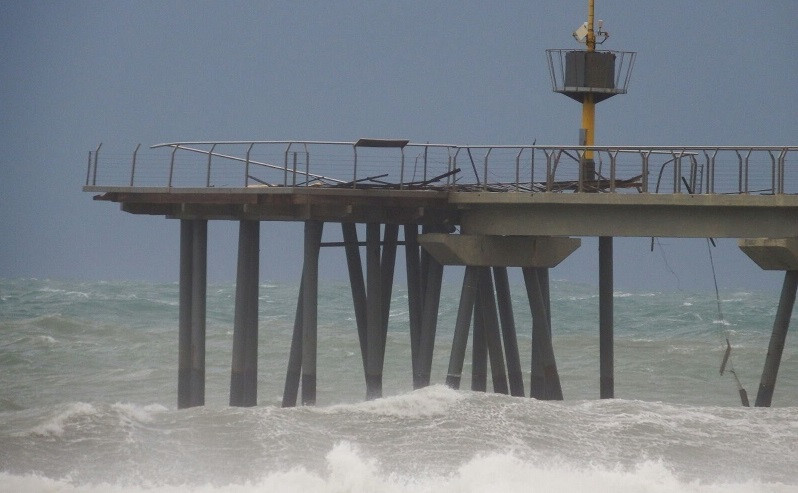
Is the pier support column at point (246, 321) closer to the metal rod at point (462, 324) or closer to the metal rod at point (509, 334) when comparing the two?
the metal rod at point (462, 324)

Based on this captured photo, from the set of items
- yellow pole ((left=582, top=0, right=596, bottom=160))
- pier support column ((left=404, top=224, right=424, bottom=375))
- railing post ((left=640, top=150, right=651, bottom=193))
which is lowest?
pier support column ((left=404, top=224, right=424, bottom=375))

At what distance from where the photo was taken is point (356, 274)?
31109 mm

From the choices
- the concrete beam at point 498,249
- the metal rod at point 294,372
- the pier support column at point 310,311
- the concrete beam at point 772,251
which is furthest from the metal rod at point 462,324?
the concrete beam at point 772,251

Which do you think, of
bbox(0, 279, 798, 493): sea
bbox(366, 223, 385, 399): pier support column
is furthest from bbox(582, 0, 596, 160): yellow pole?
bbox(0, 279, 798, 493): sea

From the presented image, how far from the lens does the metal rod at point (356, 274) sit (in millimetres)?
30547

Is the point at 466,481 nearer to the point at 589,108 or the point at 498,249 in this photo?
the point at 498,249

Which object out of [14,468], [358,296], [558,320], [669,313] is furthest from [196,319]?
[669,313]

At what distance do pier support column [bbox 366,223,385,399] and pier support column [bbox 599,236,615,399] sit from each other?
174 inches

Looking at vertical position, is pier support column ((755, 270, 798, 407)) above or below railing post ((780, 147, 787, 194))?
below

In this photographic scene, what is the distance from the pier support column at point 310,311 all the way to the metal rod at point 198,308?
89.9 inches

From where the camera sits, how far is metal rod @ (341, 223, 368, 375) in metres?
30.5

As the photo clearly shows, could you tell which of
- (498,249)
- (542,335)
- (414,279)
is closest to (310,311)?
(414,279)

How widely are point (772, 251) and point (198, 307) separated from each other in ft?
35.7

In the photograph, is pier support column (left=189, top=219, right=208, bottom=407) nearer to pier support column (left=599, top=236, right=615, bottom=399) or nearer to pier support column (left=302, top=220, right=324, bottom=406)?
pier support column (left=302, top=220, right=324, bottom=406)
